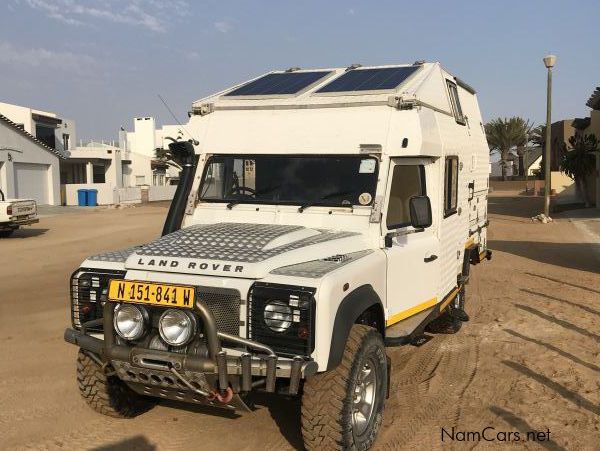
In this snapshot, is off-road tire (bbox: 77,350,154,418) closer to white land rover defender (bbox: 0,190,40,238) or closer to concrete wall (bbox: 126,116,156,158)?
white land rover defender (bbox: 0,190,40,238)

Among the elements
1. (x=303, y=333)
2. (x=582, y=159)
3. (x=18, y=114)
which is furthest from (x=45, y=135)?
(x=303, y=333)

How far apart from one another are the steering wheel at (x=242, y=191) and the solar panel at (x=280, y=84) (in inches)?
39.4

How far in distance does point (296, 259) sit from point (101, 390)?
6.02ft

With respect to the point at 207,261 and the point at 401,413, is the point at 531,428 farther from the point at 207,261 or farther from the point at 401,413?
the point at 207,261

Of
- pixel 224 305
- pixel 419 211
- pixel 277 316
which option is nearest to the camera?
pixel 277 316

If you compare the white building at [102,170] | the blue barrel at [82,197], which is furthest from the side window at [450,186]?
the white building at [102,170]

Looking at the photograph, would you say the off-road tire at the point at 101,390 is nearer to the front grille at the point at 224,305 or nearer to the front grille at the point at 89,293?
the front grille at the point at 89,293

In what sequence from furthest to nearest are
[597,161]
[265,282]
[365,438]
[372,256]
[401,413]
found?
[597,161]
[401,413]
[372,256]
[365,438]
[265,282]

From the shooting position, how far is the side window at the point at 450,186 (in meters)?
5.64

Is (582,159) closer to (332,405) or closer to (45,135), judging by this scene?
(332,405)

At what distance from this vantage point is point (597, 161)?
2859cm

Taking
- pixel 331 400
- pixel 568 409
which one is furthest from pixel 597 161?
pixel 331 400

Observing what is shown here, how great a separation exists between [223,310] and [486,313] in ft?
18.0

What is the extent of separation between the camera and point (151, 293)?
346 cm
